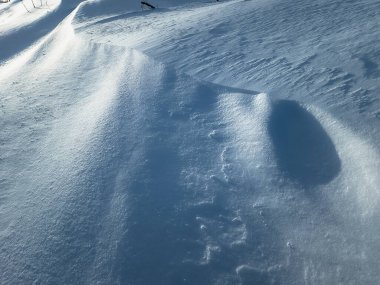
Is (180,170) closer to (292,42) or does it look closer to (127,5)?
(292,42)

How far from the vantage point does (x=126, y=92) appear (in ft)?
7.25

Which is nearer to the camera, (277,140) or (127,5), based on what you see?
(277,140)

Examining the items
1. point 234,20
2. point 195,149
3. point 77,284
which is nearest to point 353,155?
point 195,149

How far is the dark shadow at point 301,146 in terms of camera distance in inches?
56.8

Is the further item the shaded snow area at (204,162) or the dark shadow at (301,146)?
the dark shadow at (301,146)

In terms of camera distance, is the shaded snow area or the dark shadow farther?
the dark shadow

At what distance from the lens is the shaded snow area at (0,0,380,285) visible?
1191mm

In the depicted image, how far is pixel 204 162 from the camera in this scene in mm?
1568

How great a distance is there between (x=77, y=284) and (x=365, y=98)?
1601 millimetres

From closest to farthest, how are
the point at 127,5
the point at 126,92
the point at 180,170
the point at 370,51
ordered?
the point at 180,170 < the point at 370,51 < the point at 126,92 < the point at 127,5

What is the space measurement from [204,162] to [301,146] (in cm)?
49

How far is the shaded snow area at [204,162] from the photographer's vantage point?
119cm

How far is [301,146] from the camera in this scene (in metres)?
1.58

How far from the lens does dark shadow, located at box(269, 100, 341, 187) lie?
144 cm
